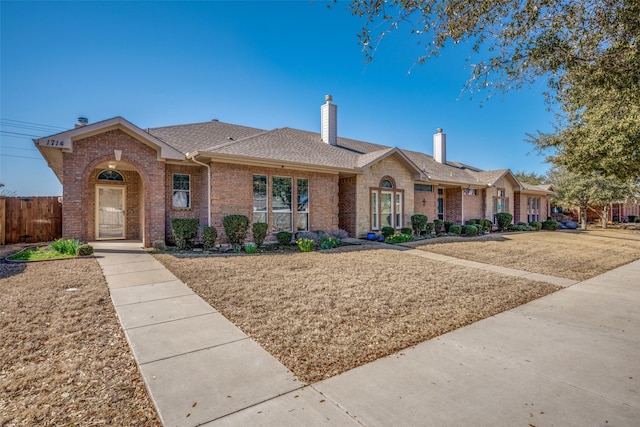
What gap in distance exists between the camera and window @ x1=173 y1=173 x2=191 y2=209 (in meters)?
12.6

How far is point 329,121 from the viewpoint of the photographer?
58.7ft

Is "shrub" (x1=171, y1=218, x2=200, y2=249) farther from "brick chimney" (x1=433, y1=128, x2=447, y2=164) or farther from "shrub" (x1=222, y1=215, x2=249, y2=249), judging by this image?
"brick chimney" (x1=433, y1=128, x2=447, y2=164)

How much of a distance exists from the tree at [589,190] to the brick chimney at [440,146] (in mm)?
8726

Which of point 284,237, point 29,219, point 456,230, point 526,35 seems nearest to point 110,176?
point 29,219

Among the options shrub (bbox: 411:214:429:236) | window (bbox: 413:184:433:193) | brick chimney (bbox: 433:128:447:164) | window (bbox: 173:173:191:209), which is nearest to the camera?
window (bbox: 173:173:191:209)

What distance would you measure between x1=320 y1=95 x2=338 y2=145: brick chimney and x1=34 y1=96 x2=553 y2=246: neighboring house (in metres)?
0.06

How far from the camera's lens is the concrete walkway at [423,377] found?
2.59 meters

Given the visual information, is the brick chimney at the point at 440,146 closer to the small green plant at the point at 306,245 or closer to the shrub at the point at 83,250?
the small green plant at the point at 306,245

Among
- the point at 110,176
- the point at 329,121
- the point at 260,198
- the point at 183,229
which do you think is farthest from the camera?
the point at 329,121

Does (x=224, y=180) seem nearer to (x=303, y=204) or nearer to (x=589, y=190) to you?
(x=303, y=204)

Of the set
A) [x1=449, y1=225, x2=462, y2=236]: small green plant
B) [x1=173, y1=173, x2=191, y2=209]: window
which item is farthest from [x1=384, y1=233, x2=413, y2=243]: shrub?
[x1=173, y1=173, x2=191, y2=209]: window

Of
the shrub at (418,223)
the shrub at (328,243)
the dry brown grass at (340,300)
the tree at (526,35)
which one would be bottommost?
the dry brown grass at (340,300)

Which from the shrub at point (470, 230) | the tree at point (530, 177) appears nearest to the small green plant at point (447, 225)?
the shrub at point (470, 230)

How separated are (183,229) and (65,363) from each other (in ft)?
26.3
